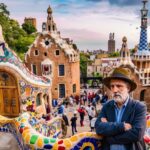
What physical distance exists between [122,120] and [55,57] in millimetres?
19049

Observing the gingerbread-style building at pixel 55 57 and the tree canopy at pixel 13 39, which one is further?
the tree canopy at pixel 13 39

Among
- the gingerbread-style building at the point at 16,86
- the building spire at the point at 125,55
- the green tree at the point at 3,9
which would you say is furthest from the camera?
the green tree at the point at 3,9

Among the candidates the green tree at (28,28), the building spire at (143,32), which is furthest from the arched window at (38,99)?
the green tree at (28,28)

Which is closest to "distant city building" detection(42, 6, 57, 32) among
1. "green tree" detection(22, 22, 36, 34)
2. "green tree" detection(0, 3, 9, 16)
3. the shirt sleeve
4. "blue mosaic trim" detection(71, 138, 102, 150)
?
"green tree" detection(0, 3, 9, 16)

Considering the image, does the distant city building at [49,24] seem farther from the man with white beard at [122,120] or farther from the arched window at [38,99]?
the man with white beard at [122,120]

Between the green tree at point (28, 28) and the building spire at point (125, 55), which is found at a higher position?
the green tree at point (28, 28)

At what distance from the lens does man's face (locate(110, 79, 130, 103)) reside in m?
3.52

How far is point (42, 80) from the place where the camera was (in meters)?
16.4

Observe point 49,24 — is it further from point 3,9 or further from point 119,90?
point 119,90

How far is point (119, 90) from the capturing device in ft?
11.6

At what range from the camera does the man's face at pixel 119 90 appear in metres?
3.52

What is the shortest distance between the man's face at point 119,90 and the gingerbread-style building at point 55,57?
18.2 metres

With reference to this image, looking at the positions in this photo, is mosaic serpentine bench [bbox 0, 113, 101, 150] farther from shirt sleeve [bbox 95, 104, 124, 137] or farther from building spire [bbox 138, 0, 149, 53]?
building spire [bbox 138, 0, 149, 53]

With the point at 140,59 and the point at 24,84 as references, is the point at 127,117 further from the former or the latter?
the point at 140,59
